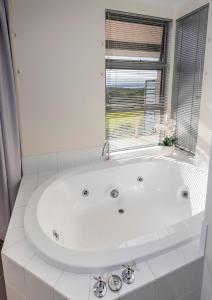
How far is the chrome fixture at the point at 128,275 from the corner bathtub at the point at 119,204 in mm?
207

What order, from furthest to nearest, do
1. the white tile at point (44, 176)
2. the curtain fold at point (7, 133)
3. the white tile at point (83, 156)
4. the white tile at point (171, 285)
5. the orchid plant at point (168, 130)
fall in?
1. the orchid plant at point (168, 130)
2. the white tile at point (83, 156)
3. the white tile at point (44, 176)
4. the curtain fold at point (7, 133)
5. the white tile at point (171, 285)

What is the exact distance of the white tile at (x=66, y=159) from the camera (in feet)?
7.89

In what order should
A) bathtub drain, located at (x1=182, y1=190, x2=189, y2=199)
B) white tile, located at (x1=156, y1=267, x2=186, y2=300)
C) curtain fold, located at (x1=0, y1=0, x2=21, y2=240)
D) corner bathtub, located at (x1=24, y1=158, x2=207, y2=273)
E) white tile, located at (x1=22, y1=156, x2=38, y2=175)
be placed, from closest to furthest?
white tile, located at (x1=156, y1=267, x2=186, y2=300)
corner bathtub, located at (x1=24, y1=158, x2=207, y2=273)
curtain fold, located at (x1=0, y1=0, x2=21, y2=240)
white tile, located at (x1=22, y1=156, x2=38, y2=175)
bathtub drain, located at (x1=182, y1=190, x2=189, y2=199)

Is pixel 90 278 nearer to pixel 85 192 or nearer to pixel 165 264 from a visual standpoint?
pixel 165 264

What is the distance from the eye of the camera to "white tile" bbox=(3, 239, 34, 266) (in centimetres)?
117

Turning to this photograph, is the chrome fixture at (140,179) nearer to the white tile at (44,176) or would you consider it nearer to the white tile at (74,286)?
the white tile at (44,176)

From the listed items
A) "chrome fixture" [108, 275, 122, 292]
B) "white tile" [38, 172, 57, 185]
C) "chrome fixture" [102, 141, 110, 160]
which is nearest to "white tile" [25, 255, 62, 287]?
"chrome fixture" [108, 275, 122, 292]

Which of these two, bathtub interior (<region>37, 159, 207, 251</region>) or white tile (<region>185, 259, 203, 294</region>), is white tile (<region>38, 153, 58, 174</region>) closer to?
bathtub interior (<region>37, 159, 207, 251</region>)

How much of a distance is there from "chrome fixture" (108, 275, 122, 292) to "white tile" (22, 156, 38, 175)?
151 cm

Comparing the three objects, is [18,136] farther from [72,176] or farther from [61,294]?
[61,294]

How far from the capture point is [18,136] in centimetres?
209

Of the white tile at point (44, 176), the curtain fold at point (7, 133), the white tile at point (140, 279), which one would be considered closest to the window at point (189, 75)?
the white tile at point (44, 176)

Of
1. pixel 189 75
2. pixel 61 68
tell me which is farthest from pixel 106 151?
pixel 189 75

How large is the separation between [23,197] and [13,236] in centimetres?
49
